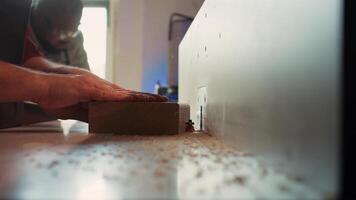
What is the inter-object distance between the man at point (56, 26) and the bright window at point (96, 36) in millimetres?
281

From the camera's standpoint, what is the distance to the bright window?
3088mm

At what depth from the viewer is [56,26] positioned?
8.07ft

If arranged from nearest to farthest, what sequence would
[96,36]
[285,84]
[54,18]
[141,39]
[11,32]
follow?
[285,84], [11,32], [54,18], [141,39], [96,36]

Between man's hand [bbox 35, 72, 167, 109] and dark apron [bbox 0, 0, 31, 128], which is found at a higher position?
dark apron [bbox 0, 0, 31, 128]

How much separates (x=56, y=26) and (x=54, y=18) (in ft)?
0.18

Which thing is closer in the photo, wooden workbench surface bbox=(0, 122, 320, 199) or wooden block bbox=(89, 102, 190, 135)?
wooden workbench surface bbox=(0, 122, 320, 199)

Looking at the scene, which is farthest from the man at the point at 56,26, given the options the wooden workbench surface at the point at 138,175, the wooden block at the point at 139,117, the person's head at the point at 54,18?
the wooden workbench surface at the point at 138,175

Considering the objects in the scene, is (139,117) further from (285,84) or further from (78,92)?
(285,84)

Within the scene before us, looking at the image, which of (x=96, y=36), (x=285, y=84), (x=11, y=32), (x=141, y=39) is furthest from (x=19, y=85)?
(x=96, y=36)

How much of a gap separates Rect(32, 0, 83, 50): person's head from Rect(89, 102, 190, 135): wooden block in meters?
1.94

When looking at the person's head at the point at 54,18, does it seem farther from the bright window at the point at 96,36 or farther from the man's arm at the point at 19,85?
the man's arm at the point at 19,85

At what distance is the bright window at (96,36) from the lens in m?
3.09

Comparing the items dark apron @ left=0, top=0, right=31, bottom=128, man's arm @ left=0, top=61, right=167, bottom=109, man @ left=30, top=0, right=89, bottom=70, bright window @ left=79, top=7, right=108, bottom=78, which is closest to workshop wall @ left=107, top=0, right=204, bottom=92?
bright window @ left=79, top=7, right=108, bottom=78

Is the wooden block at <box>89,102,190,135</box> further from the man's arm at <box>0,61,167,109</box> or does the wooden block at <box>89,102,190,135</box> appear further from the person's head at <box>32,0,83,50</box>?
the person's head at <box>32,0,83,50</box>
